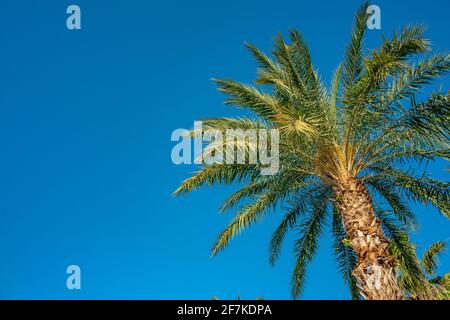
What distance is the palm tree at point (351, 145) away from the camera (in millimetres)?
8734

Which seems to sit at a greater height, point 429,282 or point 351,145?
point 351,145

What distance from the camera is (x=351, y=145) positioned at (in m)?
10.1

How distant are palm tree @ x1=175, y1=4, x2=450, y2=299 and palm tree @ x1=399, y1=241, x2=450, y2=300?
1.21ft

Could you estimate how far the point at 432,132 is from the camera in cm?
914

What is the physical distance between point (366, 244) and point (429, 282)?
348cm

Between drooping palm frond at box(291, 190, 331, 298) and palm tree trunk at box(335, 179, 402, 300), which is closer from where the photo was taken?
palm tree trunk at box(335, 179, 402, 300)

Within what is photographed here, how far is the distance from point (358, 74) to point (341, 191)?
A: 2.72 m

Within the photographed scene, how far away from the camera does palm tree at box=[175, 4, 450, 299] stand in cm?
873

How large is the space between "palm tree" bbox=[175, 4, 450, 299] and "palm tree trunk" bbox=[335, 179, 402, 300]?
0.02m

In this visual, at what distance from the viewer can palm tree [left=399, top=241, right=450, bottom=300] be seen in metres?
9.59

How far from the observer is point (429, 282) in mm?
11023

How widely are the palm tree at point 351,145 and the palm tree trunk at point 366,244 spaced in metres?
0.02

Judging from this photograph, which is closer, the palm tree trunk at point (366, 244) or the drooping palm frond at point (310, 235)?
the palm tree trunk at point (366, 244)
